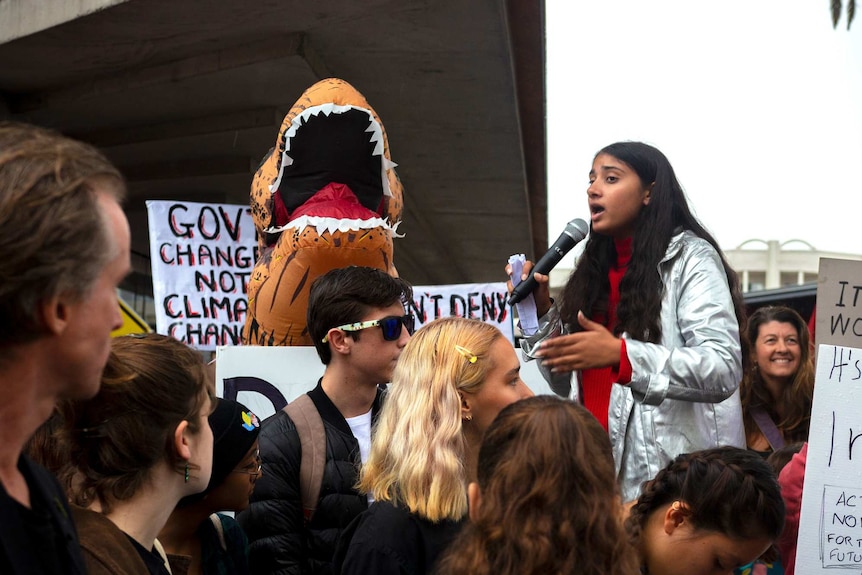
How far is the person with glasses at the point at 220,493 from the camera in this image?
3.02 meters

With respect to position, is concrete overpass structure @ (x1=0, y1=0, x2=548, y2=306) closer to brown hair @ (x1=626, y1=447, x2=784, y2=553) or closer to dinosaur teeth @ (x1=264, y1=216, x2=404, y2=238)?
dinosaur teeth @ (x1=264, y1=216, x2=404, y2=238)

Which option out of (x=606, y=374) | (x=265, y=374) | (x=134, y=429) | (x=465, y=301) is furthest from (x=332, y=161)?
(x=134, y=429)

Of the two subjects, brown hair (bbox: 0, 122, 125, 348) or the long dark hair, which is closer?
brown hair (bbox: 0, 122, 125, 348)

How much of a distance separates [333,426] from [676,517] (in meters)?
1.17

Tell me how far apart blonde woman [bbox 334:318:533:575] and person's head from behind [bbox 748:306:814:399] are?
2472 mm

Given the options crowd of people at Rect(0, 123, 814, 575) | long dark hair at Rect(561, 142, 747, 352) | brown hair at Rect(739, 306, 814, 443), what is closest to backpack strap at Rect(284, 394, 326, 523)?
crowd of people at Rect(0, 123, 814, 575)

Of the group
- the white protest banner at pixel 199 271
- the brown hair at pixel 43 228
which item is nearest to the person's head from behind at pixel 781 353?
the white protest banner at pixel 199 271

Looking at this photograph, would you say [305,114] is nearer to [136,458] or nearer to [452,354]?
[452,354]

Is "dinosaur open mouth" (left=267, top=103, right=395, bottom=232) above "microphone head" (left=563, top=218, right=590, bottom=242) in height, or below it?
above

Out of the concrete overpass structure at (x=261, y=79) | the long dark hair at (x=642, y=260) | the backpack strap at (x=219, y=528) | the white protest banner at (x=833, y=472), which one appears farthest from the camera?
the concrete overpass structure at (x=261, y=79)

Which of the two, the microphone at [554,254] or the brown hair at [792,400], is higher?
the microphone at [554,254]

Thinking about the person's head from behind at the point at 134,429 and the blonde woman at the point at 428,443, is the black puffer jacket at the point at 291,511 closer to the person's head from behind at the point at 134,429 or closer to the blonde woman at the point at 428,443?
the blonde woman at the point at 428,443

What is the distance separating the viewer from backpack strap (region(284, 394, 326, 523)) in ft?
10.7

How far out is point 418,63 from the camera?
7395 millimetres
